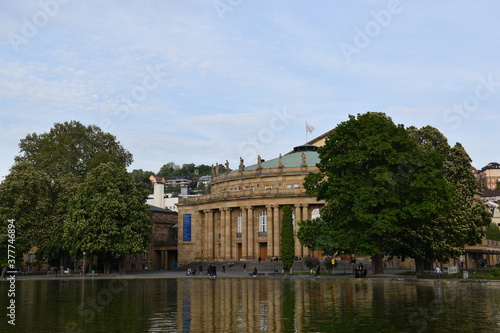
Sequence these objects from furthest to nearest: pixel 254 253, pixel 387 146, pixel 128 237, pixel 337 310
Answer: pixel 254 253
pixel 128 237
pixel 387 146
pixel 337 310

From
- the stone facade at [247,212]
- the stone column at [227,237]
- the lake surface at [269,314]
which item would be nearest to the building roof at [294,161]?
the stone facade at [247,212]

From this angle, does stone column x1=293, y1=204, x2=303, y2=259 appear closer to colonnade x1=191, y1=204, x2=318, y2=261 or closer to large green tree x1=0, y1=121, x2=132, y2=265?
colonnade x1=191, y1=204, x2=318, y2=261

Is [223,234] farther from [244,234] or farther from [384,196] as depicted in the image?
[384,196]

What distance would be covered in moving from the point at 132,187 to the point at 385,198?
147ft

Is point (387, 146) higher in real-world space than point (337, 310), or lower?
higher

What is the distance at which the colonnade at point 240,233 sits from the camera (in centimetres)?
9319

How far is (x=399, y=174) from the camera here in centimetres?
5306

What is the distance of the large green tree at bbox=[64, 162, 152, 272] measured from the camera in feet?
252

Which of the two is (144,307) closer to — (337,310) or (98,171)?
(337,310)

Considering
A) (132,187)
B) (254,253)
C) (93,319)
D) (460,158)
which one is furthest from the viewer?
(254,253)

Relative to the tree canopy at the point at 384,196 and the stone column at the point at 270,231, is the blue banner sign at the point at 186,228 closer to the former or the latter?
the stone column at the point at 270,231

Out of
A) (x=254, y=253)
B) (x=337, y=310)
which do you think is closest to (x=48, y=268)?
(x=254, y=253)

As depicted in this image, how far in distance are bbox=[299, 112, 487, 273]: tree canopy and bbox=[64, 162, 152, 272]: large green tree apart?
3065 centimetres

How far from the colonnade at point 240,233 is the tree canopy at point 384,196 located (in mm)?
33723
